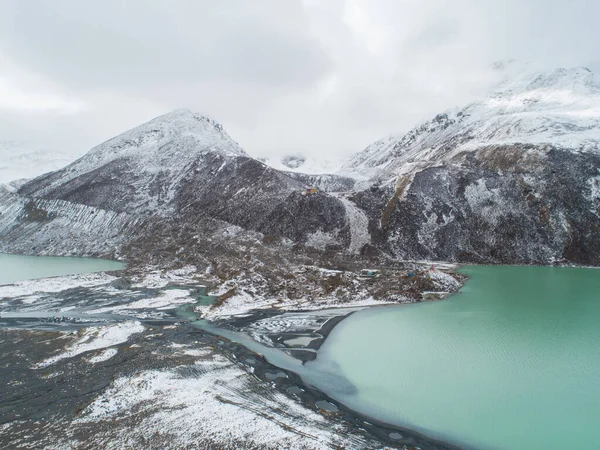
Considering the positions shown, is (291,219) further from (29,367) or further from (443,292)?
(29,367)

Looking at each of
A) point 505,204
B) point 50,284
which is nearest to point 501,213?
point 505,204

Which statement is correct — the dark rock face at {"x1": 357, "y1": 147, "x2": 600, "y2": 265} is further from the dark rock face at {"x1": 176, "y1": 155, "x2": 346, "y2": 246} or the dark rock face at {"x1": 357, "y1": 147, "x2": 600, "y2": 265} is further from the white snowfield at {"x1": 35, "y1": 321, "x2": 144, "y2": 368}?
the white snowfield at {"x1": 35, "y1": 321, "x2": 144, "y2": 368}

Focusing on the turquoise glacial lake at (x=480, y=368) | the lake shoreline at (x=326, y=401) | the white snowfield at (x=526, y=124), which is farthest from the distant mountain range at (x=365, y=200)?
the lake shoreline at (x=326, y=401)

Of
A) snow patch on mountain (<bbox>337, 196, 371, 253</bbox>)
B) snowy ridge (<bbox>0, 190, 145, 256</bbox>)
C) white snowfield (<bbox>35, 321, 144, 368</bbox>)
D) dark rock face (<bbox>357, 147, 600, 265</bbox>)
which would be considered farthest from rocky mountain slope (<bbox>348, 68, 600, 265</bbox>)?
snowy ridge (<bbox>0, 190, 145, 256</bbox>)

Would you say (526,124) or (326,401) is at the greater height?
(526,124)

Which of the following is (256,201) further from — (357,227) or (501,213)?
(501,213)
